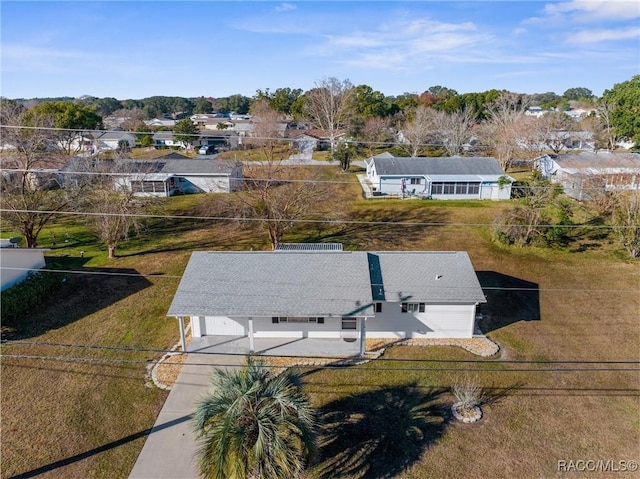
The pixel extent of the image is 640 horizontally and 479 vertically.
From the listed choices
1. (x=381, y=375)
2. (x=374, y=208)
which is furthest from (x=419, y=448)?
(x=374, y=208)

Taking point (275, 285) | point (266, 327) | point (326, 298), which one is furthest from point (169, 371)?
point (326, 298)

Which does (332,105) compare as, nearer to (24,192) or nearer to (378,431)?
(24,192)

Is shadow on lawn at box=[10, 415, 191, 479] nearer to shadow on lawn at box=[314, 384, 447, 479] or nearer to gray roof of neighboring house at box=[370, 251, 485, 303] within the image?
shadow on lawn at box=[314, 384, 447, 479]

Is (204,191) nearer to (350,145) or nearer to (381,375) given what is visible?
(350,145)

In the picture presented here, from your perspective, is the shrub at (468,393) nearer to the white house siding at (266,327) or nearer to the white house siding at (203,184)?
the white house siding at (266,327)

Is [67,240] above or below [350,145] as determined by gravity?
below

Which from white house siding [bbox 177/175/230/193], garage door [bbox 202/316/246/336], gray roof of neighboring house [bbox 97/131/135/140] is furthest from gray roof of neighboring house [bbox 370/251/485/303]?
gray roof of neighboring house [bbox 97/131/135/140]

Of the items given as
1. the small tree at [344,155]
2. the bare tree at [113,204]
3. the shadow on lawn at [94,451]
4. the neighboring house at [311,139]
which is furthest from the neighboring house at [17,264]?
the neighboring house at [311,139]
